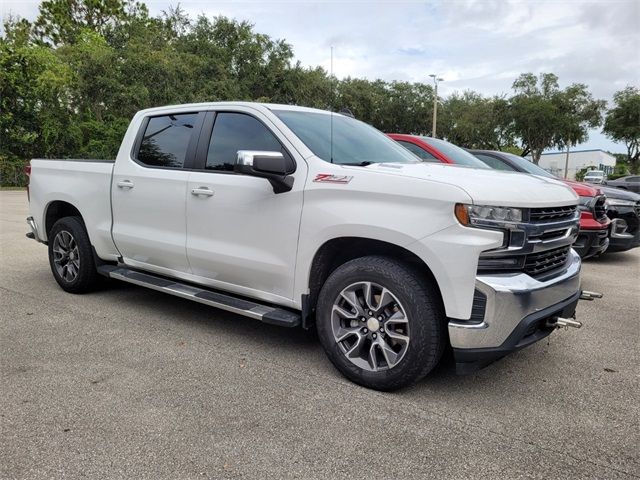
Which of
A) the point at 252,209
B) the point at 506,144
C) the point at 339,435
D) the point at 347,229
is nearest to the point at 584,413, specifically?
the point at 339,435

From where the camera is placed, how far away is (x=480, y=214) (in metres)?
2.94

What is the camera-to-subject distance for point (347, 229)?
11.0 ft

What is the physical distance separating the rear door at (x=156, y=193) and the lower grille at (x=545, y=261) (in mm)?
2681

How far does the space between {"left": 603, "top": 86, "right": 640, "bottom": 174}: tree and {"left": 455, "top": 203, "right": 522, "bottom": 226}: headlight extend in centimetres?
4659

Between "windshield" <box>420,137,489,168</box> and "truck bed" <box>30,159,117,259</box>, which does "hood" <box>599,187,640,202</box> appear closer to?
"windshield" <box>420,137,489,168</box>

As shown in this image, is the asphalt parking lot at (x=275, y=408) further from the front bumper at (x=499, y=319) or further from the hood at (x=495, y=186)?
the hood at (x=495, y=186)

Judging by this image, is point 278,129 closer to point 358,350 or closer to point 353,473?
point 358,350

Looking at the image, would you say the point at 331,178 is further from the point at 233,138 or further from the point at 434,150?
the point at 434,150

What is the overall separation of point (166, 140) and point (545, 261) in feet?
10.9

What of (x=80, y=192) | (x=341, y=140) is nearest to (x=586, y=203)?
(x=341, y=140)

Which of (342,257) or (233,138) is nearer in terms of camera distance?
(342,257)

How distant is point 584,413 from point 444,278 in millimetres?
1198

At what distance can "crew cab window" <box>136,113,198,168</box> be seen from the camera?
452 cm

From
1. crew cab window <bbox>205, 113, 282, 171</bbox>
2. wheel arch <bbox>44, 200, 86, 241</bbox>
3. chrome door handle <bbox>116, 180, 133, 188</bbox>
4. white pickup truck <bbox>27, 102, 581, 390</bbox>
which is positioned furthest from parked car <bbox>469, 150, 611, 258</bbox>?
wheel arch <bbox>44, 200, 86, 241</bbox>
